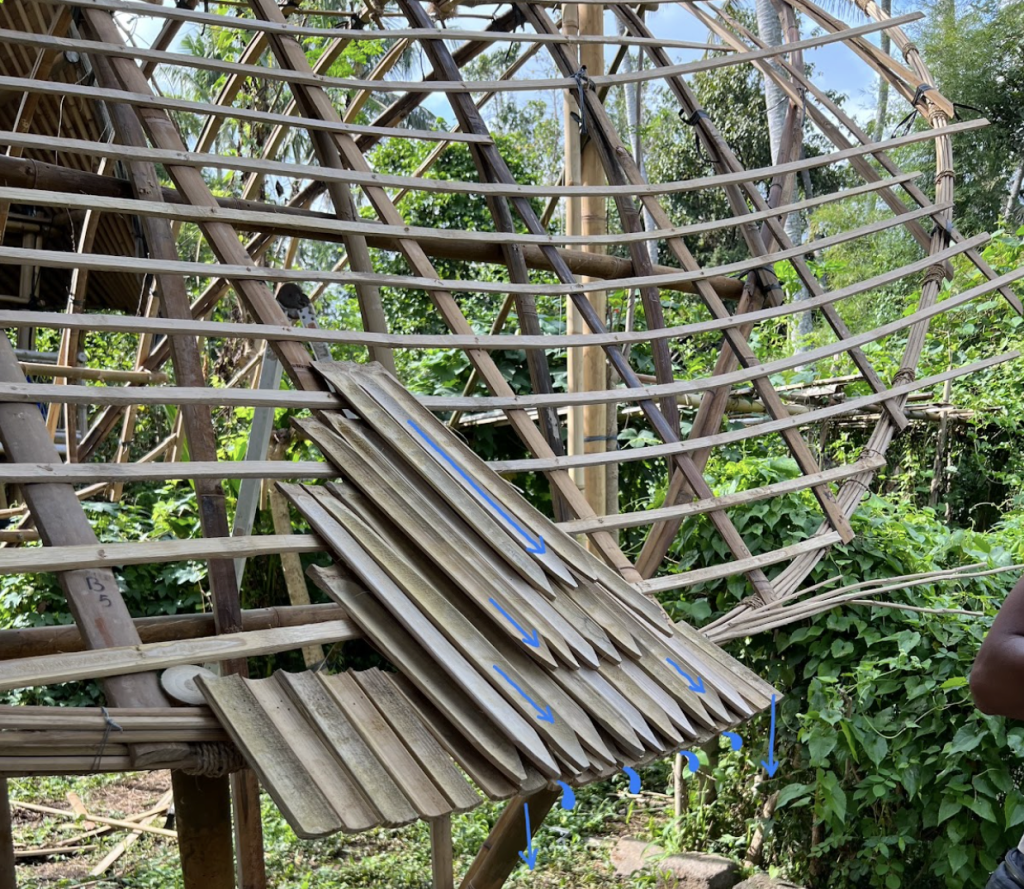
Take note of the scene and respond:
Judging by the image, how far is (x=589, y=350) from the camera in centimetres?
344

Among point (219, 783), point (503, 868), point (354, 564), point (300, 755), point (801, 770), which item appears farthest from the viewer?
point (801, 770)

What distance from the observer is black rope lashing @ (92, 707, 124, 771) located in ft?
4.41

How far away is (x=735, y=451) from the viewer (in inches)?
187

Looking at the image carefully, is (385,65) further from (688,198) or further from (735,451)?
(688,198)

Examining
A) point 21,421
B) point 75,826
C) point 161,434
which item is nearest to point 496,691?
point 21,421

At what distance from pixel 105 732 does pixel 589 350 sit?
235 centimetres

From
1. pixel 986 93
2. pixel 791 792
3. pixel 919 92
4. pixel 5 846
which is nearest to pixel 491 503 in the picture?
pixel 5 846

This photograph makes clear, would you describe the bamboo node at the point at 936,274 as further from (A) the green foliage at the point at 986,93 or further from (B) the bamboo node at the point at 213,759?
(A) the green foliage at the point at 986,93

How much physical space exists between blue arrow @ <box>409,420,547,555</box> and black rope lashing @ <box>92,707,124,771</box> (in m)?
0.83

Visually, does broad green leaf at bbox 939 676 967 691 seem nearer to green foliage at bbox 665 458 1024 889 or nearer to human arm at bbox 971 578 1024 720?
green foliage at bbox 665 458 1024 889

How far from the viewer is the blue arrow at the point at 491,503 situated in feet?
6.45

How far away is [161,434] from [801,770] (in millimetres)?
6528

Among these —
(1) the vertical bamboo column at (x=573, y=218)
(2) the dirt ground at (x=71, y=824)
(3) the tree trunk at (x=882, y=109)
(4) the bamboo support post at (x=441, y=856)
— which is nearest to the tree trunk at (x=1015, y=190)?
(3) the tree trunk at (x=882, y=109)

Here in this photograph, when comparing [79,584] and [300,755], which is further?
[79,584]
